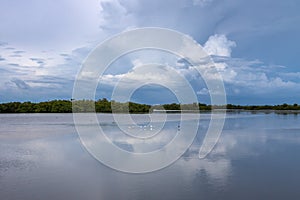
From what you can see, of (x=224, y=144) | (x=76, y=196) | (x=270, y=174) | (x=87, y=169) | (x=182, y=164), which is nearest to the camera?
(x=76, y=196)

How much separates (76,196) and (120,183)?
3.81 ft

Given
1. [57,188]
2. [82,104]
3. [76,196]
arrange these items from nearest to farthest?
[76,196] → [57,188] → [82,104]

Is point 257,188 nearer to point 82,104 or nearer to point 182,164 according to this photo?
point 182,164

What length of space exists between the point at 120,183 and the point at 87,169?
1667 mm

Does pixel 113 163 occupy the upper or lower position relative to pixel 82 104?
lower

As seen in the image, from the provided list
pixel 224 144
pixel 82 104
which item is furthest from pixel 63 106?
pixel 224 144

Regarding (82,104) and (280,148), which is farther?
(82,104)

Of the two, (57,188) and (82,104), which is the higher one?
(82,104)

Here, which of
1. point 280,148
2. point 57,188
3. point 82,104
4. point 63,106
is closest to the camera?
point 57,188

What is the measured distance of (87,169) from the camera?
8.17 metres

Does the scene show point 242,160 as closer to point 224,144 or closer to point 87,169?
point 224,144

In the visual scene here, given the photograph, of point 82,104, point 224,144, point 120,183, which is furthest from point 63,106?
point 120,183

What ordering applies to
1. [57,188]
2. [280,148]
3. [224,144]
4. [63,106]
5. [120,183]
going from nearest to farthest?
1. [57,188]
2. [120,183]
3. [280,148]
4. [224,144]
5. [63,106]

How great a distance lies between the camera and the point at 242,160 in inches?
369
